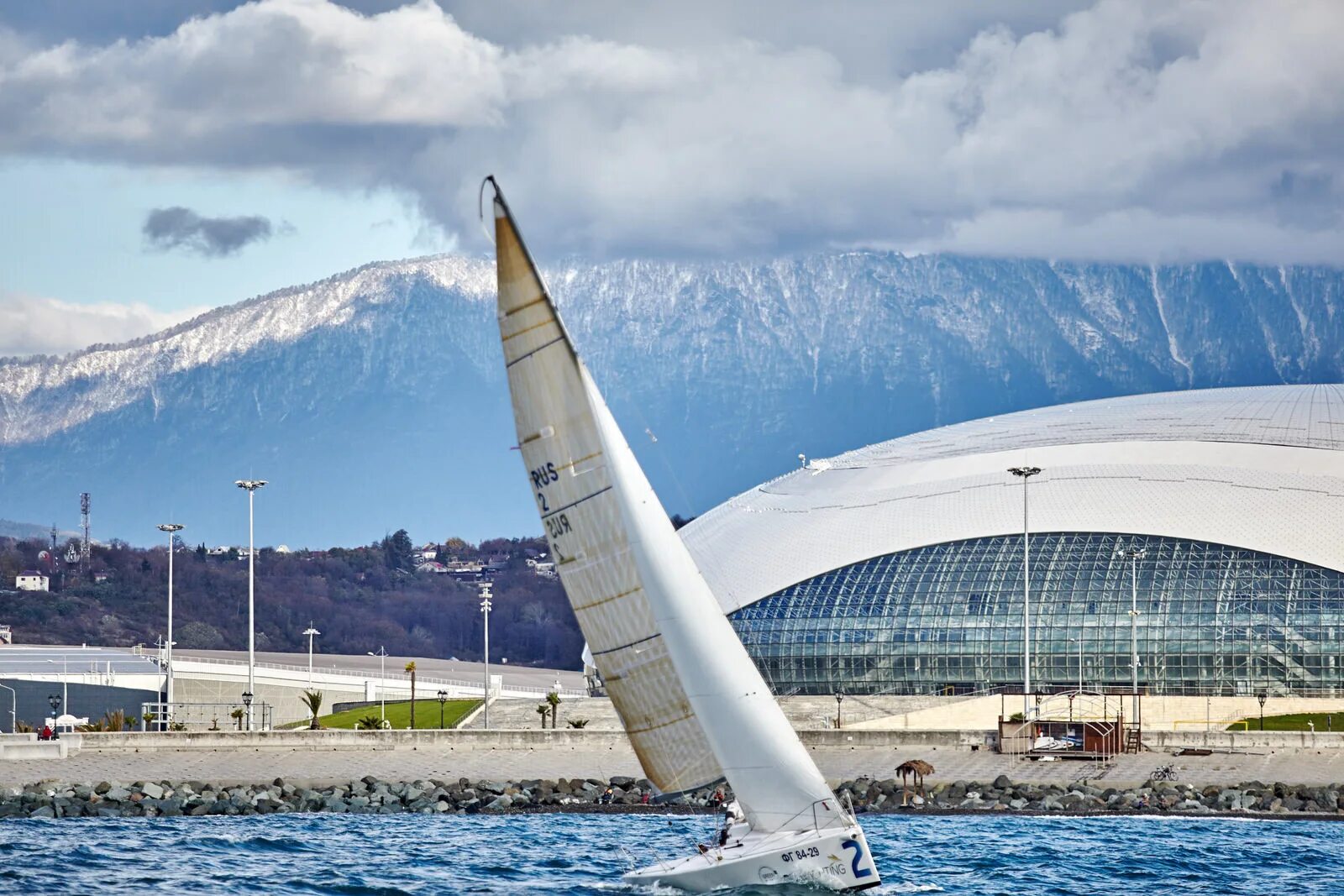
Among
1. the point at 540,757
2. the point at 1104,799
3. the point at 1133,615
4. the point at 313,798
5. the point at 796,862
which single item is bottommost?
the point at 796,862

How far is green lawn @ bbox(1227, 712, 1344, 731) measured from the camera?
265 ft

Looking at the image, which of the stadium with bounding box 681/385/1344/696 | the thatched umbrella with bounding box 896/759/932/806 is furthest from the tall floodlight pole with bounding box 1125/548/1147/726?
the thatched umbrella with bounding box 896/759/932/806

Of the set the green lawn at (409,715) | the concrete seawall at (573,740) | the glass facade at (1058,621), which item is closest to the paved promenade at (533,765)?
the concrete seawall at (573,740)

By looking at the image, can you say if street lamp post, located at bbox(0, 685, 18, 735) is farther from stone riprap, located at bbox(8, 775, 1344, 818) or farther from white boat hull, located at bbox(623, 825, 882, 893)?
white boat hull, located at bbox(623, 825, 882, 893)

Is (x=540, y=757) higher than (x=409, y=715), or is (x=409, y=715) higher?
(x=409, y=715)

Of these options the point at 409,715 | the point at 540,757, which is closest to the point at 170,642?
the point at 409,715

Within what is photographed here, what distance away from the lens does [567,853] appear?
46812 mm

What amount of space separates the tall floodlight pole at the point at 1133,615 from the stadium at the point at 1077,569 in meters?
0.19

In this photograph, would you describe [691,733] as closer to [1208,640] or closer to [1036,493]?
[1208,640]

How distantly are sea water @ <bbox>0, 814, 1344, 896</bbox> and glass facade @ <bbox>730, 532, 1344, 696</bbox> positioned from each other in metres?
32.6

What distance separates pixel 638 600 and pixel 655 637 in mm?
658

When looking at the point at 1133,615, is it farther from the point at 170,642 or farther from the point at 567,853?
the point at 567,853

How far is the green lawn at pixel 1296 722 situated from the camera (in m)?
80.8

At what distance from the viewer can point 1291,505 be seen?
92875 millimetres
